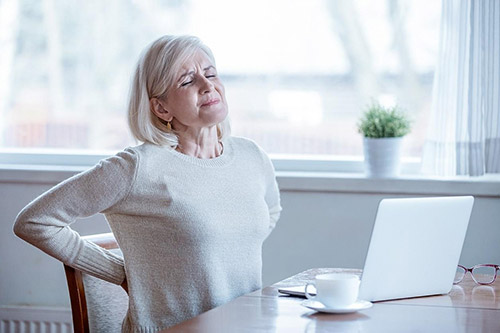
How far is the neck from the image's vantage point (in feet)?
7.02

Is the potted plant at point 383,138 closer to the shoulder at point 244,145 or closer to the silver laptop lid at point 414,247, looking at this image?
the shoulder at point 244,145

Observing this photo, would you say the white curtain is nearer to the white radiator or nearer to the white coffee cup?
the white coffee cup

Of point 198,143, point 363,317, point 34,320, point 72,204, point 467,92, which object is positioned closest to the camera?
point 363,317

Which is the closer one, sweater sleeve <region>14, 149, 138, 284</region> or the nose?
sweater sleeve <region>14, 149, 138, 284</region>

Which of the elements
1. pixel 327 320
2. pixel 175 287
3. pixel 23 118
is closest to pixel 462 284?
pixel 327 320

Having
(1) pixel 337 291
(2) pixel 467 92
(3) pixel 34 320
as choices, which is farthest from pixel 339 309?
(3) pixel 34 320

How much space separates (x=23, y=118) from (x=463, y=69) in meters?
1.76

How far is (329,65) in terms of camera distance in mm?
3059

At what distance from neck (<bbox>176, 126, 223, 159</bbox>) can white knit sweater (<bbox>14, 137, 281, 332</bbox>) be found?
0.06m

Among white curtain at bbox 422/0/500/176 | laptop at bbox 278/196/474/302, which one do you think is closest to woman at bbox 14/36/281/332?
laptop at bbox 278/196/474/302

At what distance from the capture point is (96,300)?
2.05 metres

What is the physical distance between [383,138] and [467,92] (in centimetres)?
32

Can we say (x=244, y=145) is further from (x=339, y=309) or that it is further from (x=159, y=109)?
(x=339, y=309)

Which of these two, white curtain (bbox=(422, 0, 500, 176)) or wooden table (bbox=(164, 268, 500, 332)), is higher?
white curtain (bbox=(422, 0, 500, 176))
